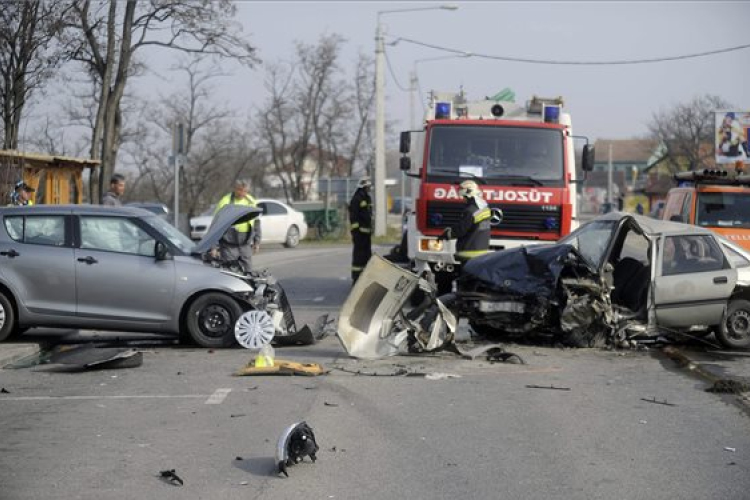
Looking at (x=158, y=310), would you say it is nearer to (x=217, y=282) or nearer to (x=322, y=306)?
(x=217, y=282)

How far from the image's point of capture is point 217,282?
478 inches

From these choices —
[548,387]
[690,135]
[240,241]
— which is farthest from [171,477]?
[690,135]

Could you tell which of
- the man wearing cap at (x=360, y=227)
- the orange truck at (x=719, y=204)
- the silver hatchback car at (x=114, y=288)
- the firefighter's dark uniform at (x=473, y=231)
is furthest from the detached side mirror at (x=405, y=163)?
the silver hatchback car at (x=114, y=288)

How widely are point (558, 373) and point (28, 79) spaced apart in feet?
45.3

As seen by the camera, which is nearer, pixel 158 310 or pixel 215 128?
pixel 158 310

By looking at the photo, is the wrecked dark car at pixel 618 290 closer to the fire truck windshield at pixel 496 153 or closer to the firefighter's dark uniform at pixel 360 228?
the fire truck windshield at pixel 496 153

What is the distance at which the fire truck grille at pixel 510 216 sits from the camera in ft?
52.4

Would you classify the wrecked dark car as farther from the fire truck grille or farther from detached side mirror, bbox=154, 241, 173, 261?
detached side mirror, bbox=154, 241, 173, 261

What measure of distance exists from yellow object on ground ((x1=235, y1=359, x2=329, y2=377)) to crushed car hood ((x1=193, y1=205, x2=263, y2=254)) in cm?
233

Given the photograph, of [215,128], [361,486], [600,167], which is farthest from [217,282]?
[600,167]

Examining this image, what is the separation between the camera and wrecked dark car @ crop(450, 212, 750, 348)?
12227 millimetres

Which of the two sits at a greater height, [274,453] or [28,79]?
[28,79]

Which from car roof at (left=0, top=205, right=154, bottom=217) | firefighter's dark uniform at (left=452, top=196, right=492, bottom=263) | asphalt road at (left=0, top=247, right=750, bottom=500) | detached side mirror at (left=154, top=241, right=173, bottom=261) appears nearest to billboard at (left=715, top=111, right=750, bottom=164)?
firefighter's dark uniform at (left=452, top=196, right=492, bottom=263)

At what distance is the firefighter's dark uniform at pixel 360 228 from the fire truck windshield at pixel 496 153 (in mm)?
2706
